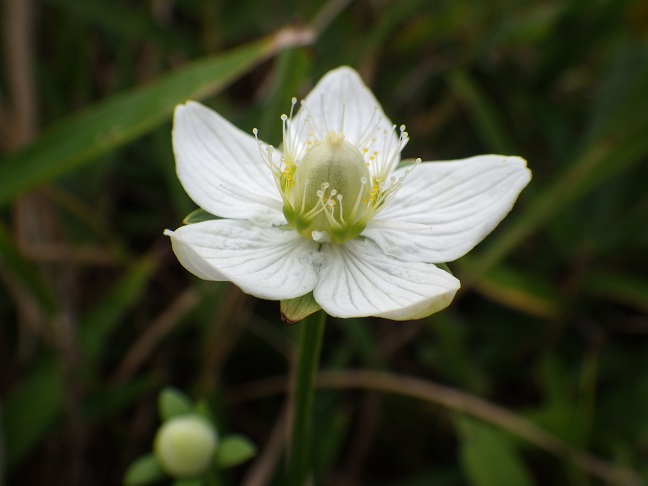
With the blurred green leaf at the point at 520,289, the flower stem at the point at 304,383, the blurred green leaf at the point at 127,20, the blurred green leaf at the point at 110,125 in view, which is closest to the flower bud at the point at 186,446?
the flower stem at the point at 304,383

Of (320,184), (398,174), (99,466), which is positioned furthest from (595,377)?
(99,466)

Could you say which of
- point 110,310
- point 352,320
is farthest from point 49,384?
point 352,320

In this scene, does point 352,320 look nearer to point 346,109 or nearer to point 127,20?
point 346,109

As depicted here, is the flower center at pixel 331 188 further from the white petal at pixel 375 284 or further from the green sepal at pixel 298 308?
the green sepal at pixel 298 308

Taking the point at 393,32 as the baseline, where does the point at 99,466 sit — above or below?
below

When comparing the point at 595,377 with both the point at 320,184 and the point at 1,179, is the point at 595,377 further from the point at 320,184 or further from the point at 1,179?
the point at 1,179

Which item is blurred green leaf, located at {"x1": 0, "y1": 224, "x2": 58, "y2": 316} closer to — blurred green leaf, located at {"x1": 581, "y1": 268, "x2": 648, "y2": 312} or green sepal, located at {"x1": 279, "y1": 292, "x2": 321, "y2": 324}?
green sepal, located at {"x1": 279, "y1": 292, "x2": 321, "y2": 324}

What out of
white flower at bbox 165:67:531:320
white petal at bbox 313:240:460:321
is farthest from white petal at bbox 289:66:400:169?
white petal at bbox 313:240:460:321
